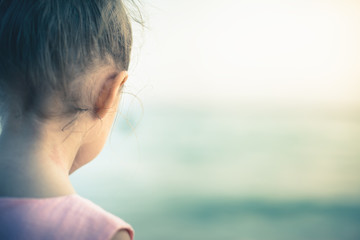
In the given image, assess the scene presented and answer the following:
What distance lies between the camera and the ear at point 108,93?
62 cm

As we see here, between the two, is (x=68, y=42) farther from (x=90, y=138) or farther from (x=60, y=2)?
(x=90, y=138)

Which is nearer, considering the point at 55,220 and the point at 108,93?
the point at 55,220

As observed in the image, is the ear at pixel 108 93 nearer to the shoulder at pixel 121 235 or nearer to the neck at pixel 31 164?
the neck at pixel 31 164

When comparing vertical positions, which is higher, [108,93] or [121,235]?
[108,93]

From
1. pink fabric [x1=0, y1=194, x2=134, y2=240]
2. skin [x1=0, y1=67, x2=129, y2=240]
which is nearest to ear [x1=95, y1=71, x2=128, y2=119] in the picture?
skin [x1=0, y1=67, x2=129, y2=240]

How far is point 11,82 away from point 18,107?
39mm

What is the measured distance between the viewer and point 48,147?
0.57 m

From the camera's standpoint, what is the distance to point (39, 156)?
0.55m

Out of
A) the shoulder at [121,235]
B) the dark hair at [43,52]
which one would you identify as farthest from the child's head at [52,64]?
the shoulder at [121,235]

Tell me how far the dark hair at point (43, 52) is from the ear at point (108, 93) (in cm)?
4

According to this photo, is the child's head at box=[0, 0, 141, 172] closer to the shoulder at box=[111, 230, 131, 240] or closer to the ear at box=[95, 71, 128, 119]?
the ear at box=[95, 71, 128, 119]

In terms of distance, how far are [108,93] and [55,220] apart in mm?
221

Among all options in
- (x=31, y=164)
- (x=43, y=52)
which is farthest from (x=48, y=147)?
(x=43, y=52)

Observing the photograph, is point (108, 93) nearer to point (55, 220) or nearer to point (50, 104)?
point (50, 104)
